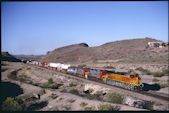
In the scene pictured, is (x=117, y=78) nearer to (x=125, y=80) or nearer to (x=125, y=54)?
(x=125, y=80)

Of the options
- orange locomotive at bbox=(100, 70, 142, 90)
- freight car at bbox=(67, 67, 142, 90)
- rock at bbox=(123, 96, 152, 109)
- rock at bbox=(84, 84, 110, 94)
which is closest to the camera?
rock at bbox=(123, 96, 152, 109)

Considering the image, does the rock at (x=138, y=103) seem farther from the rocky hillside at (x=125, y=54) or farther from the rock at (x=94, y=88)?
the rocky hillside at (x=125, y=54)

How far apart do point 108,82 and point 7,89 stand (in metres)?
17.9

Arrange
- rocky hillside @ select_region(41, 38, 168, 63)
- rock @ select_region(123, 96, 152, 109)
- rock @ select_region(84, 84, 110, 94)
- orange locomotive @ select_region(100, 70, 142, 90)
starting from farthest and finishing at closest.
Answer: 1. rocky hillside @ select_region(41, 38, 168, 63)
2. rock @ select_region(84, 84, 110, 94)
3. orange locomotive @ select_region(100, 70, 142, 90)
4. rock @ select_region(123, 96, 152, 109)

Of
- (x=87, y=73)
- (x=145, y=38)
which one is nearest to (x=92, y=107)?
(x=87, y=73)

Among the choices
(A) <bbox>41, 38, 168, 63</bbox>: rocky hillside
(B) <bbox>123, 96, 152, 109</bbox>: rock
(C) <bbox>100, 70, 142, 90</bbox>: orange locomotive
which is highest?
(A) <bbox>41, 38, 168, 63</bbox>: rocky hillside

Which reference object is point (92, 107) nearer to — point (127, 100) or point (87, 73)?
point (127, 100)

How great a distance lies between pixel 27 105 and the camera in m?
18.7

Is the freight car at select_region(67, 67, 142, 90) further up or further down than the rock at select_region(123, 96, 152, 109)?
further up

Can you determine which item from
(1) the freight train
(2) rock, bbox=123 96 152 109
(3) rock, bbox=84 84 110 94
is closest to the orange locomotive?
(1) the freight train

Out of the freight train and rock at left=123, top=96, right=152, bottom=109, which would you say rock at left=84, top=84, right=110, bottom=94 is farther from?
rock at left=123, top=96, right=152, bottom=109

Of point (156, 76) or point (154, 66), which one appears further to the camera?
point (154, 66)

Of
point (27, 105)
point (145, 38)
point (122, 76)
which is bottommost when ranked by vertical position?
point (27, 105)

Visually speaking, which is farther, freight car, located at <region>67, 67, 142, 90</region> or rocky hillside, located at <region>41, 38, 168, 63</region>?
rocky hillside, located at <region>41, 38, 168, 63</region>
